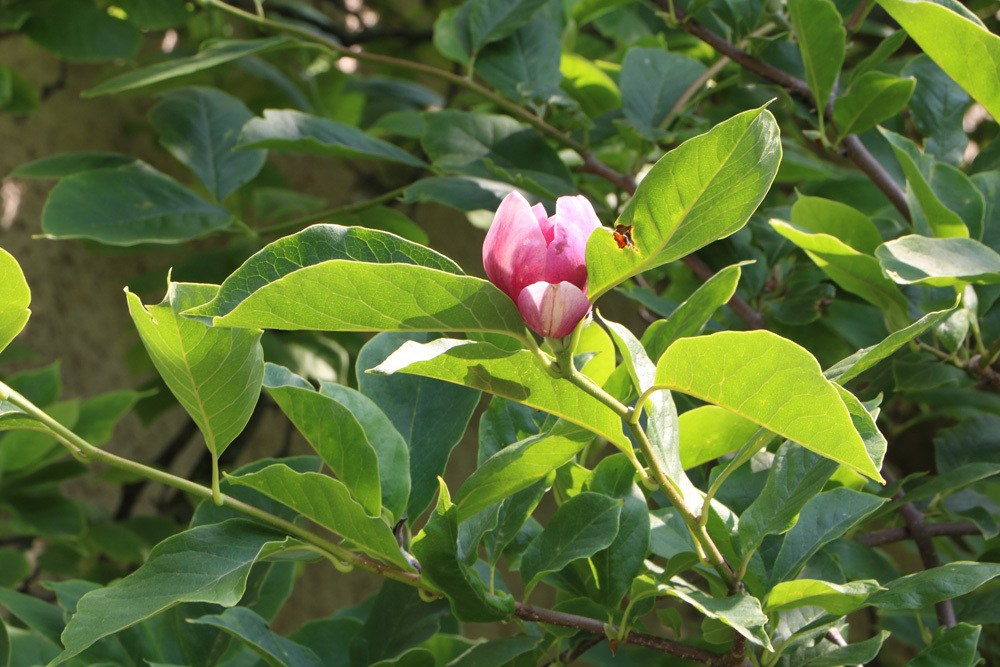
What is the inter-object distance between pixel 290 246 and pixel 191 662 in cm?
40

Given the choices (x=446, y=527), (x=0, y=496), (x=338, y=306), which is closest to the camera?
(x=338, y=306)

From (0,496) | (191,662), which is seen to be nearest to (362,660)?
(191,662)

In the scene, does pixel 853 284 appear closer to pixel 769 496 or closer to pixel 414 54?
pixel 769 496

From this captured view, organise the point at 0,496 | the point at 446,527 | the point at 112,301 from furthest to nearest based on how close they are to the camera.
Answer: the point at 112,301
the point at 0,496
the point at 446,527

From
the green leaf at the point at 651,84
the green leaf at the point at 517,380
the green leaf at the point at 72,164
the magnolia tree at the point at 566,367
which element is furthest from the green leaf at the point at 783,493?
the green leaf at the point at 72,164

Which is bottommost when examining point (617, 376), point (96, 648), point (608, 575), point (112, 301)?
point (112, 301)

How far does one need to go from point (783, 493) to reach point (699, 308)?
11cm

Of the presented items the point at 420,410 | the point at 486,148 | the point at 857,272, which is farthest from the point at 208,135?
the point at 857,272

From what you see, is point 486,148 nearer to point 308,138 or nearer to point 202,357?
→ point 308,138

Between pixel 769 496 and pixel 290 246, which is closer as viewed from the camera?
pixel 290 246

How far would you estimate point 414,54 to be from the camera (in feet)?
5.30

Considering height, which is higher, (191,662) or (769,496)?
(769,496)

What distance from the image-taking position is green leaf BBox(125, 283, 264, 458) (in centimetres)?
47

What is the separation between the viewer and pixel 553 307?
0.40 m
